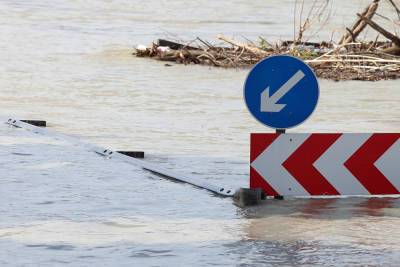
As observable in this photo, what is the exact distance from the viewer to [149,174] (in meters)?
12.8

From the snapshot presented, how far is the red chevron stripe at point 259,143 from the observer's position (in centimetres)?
1104

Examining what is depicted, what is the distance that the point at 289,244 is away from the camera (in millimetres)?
9398

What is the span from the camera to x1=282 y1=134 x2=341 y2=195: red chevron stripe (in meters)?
11.1

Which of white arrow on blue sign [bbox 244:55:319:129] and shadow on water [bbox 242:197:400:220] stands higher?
white arrow on blue sign [bbox 244:55:319:129]

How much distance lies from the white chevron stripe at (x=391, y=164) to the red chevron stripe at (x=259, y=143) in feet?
2.91

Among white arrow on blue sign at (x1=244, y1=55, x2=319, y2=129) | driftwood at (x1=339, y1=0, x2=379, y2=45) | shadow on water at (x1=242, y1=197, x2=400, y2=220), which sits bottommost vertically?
driftwood at (x1=339, y1=0, x2=379, y2=45)

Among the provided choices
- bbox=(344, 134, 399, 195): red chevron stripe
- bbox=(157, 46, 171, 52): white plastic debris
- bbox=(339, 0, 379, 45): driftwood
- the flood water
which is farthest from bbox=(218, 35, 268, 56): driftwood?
bbox=(344, 134, 399, 195): red chevron stripe

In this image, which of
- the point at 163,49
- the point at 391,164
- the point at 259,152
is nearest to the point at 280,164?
the point at 259,152

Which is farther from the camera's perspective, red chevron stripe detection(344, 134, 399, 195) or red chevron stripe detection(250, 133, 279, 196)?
red chevron stripe detection(344, 134, 399, 195)

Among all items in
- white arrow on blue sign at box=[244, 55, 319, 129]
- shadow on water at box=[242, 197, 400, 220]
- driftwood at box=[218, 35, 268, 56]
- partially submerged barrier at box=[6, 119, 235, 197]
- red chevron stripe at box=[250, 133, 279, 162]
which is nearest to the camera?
shadow on water at box=[242, 197, 400, 220]

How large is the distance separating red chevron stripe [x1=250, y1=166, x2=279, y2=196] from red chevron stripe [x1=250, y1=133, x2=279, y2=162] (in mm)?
135

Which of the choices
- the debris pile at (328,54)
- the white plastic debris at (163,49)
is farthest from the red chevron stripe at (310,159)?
the white plastic debris at (163,49)

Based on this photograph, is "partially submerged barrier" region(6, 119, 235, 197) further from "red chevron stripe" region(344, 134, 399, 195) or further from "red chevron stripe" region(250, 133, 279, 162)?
"red chevron stripe" region(344, 134, 399, 195)

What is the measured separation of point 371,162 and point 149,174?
2.45 meters
